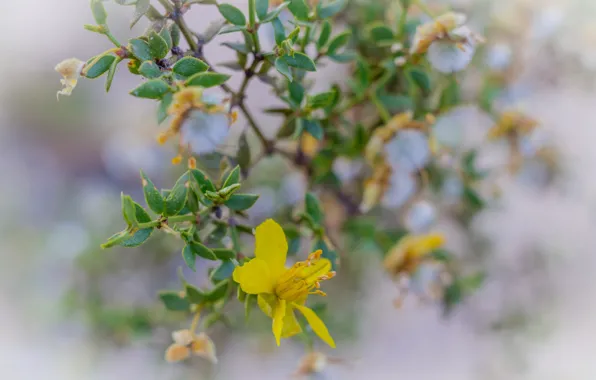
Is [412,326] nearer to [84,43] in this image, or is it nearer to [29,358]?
[29,358]

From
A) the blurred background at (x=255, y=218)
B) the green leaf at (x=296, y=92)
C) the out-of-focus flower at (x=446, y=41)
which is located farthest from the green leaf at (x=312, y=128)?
the blurred background at (x=255, y=218)

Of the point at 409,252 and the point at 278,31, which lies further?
the point at 409,252

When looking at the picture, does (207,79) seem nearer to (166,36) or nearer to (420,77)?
(166,36)

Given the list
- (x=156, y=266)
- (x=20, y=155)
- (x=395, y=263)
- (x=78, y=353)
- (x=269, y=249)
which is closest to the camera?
(x=269, y=249)

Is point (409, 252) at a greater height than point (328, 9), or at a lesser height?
lesser

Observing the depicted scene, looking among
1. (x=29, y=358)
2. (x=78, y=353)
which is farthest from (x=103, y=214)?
(x=29, y=358)

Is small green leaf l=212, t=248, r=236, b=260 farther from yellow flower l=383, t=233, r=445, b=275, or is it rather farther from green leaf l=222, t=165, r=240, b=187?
yellow flower l=383, t=233, r=445, b=275

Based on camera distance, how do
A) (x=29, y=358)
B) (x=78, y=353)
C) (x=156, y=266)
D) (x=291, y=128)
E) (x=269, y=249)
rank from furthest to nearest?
(x=29, y=358), (x=78, y=353), (x=156, y=266), (x=291, y=128), (x=269, y=249)

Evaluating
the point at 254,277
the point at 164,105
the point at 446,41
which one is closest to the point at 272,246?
the point at 254,277
